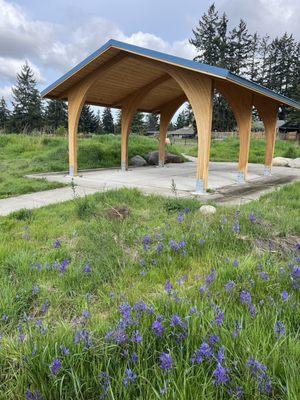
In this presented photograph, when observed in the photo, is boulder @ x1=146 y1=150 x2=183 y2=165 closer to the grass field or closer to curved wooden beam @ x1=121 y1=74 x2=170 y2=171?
the grass field

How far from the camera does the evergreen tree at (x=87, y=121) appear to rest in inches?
2413

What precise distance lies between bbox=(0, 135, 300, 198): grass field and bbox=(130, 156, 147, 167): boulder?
705mm

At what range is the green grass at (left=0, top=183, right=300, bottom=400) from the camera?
5.05 ft

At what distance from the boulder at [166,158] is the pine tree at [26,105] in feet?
153

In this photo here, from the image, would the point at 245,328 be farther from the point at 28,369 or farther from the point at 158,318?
the point at 28,369

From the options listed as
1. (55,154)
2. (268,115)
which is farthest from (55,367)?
(55,154)

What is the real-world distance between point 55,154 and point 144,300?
43.6ft

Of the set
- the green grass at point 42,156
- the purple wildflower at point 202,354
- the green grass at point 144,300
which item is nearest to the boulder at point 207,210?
the green grass at point 144,300

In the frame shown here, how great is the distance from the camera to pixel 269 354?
62.3 inches

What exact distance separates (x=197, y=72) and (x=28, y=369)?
750cm

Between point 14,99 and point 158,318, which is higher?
point 14,99

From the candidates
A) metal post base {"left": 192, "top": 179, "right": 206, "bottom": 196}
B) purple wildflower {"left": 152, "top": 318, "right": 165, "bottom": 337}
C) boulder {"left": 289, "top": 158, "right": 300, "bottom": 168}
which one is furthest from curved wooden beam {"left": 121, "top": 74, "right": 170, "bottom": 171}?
purple wildflower {"left": 152, "top": 318, "right": 165, "bottom": 337}

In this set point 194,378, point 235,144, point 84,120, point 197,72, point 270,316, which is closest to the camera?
point 194,378

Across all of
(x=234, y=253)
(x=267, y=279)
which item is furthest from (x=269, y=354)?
(x=234, y=253)
